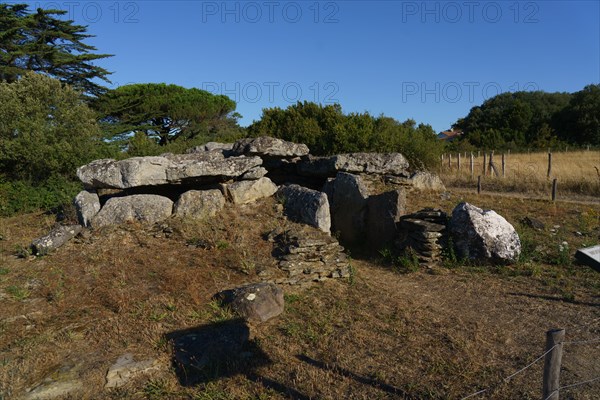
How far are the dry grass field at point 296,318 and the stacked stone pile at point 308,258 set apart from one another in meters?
0.25

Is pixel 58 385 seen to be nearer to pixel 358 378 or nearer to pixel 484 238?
pixel 358 378

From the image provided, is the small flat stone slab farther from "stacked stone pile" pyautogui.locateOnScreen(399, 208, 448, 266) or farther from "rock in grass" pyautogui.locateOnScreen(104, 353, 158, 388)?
"stacked stone pile" pyautogui.locateOnScreen(399, 208, 448, 266)

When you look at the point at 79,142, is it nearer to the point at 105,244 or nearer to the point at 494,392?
the point at 105,244

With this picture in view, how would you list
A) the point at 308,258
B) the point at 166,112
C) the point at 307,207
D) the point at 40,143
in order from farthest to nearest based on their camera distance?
the point at 166,112 < the point at 40,143 < the point at 307,207 < the point at 308,258

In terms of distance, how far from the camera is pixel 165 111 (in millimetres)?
29172

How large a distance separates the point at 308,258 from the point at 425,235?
2.50m

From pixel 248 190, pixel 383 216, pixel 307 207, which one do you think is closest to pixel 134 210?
pixel 248 190

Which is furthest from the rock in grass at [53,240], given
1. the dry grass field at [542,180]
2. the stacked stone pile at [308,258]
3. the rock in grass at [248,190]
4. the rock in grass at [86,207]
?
the dry grass field at [542,180]

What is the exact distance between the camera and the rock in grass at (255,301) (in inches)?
227

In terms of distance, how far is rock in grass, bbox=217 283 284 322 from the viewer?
5.75 meters

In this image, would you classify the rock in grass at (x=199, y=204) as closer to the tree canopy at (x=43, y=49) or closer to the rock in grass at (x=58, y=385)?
the rock in grass at (x=58, y=385)

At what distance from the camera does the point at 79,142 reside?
13680mm

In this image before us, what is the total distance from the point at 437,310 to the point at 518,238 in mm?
3186

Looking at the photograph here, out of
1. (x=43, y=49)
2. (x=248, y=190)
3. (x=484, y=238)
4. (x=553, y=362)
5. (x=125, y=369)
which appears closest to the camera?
(x=553, y=362)
